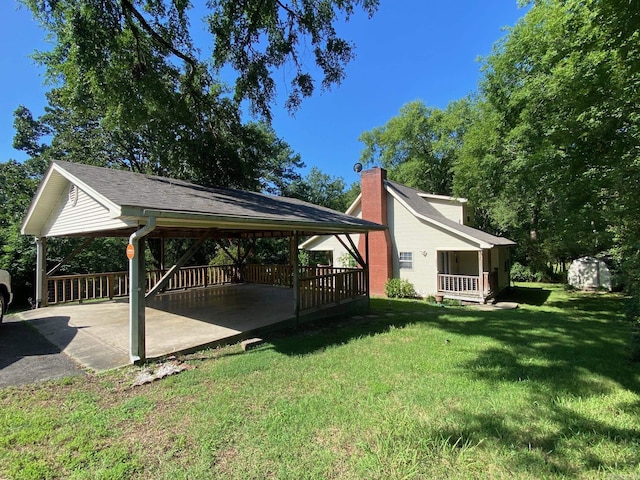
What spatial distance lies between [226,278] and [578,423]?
553 inches

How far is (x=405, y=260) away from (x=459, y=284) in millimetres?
2721

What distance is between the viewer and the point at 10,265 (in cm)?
1148

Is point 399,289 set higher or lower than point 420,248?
lower

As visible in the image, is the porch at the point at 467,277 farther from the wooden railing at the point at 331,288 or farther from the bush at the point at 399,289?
the wooden railing at the point at 331,288

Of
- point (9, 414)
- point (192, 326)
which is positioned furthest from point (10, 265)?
point (9, 414)

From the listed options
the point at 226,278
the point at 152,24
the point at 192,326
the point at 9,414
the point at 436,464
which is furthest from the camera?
the point at 226,278

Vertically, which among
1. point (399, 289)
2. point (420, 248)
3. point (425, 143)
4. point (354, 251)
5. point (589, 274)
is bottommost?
point (399, 289)

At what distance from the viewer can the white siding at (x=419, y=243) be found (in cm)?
1444

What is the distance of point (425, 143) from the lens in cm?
3064

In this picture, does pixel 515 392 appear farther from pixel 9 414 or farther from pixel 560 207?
pixel 560 207

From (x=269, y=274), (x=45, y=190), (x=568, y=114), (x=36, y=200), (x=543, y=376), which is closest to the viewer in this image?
(x=543, y=376)

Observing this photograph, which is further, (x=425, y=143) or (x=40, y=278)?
(x=425, y=143)

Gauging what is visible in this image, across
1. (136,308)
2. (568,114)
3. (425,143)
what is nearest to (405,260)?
(568,114)

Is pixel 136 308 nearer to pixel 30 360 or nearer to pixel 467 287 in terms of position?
pixel 30 360
